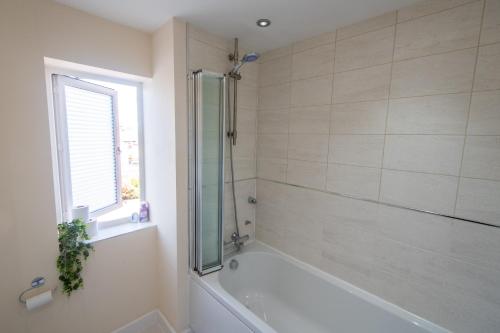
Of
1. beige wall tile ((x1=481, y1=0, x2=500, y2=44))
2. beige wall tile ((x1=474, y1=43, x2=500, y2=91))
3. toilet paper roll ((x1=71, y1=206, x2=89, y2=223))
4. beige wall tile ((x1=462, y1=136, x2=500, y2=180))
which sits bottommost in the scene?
toilet paper roll ((x1=71, y1=206, x2=89, y2=223))

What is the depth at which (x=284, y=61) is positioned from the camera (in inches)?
78.5

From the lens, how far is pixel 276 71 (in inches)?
81.2

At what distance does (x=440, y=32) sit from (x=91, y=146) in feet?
8.04

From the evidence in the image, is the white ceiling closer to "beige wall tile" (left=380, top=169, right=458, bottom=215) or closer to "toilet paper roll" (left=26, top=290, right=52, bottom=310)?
"beige wall tile" (left=380, top=169, right=458, bottom=215)

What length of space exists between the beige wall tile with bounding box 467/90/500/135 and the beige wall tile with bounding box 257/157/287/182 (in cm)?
125

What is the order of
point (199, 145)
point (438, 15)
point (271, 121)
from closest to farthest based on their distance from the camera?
point (438, 15) < point (199, 145) < point (271, 121)

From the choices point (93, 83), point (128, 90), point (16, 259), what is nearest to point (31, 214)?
point (16, 259)

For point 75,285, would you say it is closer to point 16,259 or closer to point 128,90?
point 16,259

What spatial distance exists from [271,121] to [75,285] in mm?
1969

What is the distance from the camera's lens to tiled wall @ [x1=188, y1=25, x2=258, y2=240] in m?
1.86

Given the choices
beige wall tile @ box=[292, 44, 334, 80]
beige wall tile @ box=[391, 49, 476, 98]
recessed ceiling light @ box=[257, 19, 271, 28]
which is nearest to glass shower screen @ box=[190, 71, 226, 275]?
recessed ceiling light @ box=[257, 19, 271, 28]

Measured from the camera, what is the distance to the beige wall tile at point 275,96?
2006mm

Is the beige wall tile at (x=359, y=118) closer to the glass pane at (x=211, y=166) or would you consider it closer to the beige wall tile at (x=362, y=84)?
the beige wall tile at (x=362, y=84)

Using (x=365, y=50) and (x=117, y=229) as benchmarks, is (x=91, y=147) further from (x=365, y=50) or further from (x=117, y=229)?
(x=365, y=50)
